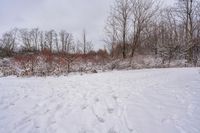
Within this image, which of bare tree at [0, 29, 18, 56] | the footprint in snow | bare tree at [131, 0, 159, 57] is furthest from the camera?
bare tree at [0, 29, 18, 56]

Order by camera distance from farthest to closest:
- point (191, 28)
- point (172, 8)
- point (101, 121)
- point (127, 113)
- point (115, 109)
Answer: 1. point (172, 8)
2. point (191, 28)
3. point (115, 109)
4. point (127, 113)
5. point (101, 121)

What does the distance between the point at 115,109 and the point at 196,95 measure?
218 cm

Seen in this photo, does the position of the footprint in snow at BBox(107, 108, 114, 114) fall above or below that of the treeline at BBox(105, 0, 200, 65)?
below

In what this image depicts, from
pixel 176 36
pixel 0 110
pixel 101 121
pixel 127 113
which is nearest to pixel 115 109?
pixel 127 113

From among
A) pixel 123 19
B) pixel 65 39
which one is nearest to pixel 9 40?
pixel 65 39

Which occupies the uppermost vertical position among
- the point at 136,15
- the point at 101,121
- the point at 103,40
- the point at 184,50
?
the point at 136,15

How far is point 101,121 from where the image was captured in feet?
10.7

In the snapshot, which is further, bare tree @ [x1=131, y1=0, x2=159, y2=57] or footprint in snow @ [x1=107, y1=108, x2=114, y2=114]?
bare tree @ [x1=131, y1=0, x2=159, y2=57]

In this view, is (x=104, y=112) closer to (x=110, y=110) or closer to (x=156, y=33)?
(x=110, y=110)

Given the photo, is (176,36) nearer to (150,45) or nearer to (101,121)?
(150,45)

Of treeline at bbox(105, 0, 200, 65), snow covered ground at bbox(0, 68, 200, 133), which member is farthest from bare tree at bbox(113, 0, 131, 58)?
snow covered ground at bbox(0, 68, 200, 133)

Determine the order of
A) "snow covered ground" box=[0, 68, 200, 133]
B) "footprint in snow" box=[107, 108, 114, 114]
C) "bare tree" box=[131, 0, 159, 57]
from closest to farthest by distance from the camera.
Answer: "snow covered ground" box=[0, 68, 200, 133]
"footprint in snow" box=[107, 108, 114, 114]
"bare tree" box=[131, 0, 159, 57]

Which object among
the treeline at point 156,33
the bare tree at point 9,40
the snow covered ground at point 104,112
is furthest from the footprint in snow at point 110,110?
the bare tree at point 9,40

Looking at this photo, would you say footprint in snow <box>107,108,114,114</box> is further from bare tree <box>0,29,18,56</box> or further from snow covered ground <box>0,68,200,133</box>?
bare tree <box>0,29,18,56</box>
